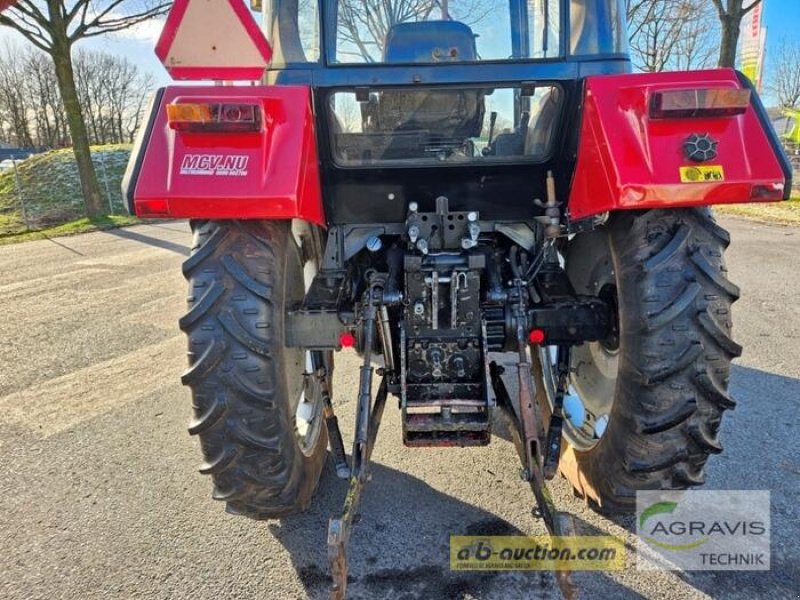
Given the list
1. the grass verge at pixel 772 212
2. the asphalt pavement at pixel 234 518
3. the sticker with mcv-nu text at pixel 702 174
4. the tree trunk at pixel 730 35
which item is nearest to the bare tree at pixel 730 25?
the tree trunk at pixel 730 35

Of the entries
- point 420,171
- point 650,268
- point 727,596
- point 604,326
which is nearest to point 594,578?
point 727,596

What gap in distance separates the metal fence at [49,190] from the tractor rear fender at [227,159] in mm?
11354

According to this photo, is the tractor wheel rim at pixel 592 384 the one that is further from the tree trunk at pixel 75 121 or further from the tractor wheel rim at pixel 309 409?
the tree trunk at pixel 75 121

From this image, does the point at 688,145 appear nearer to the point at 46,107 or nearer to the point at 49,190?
the point at 49,190

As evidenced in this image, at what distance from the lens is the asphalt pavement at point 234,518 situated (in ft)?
7.27

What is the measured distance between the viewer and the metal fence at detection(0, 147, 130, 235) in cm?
1357

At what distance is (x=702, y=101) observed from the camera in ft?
6.18

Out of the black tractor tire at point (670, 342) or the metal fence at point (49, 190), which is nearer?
the black tractor tire at point (670, 342)

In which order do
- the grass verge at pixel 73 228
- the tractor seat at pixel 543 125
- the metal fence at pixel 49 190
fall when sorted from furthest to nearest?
the metal fence at pixel 49 190 < the grass verge at pixel 73 228 < the tractor seat at pixel 543 125

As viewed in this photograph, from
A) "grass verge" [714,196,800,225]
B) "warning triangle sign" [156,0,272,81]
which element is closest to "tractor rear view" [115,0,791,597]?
"warning triangle sign" [156,0,272,81]

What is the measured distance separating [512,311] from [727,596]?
50.5 inches

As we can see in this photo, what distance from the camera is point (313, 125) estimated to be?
2258 millimetres

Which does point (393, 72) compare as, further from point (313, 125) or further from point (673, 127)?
point (673, 127)

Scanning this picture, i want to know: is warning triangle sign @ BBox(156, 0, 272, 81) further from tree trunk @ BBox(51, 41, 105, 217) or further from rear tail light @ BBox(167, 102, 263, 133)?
tree trunk @ BBox(51, 41, 105, 217)
